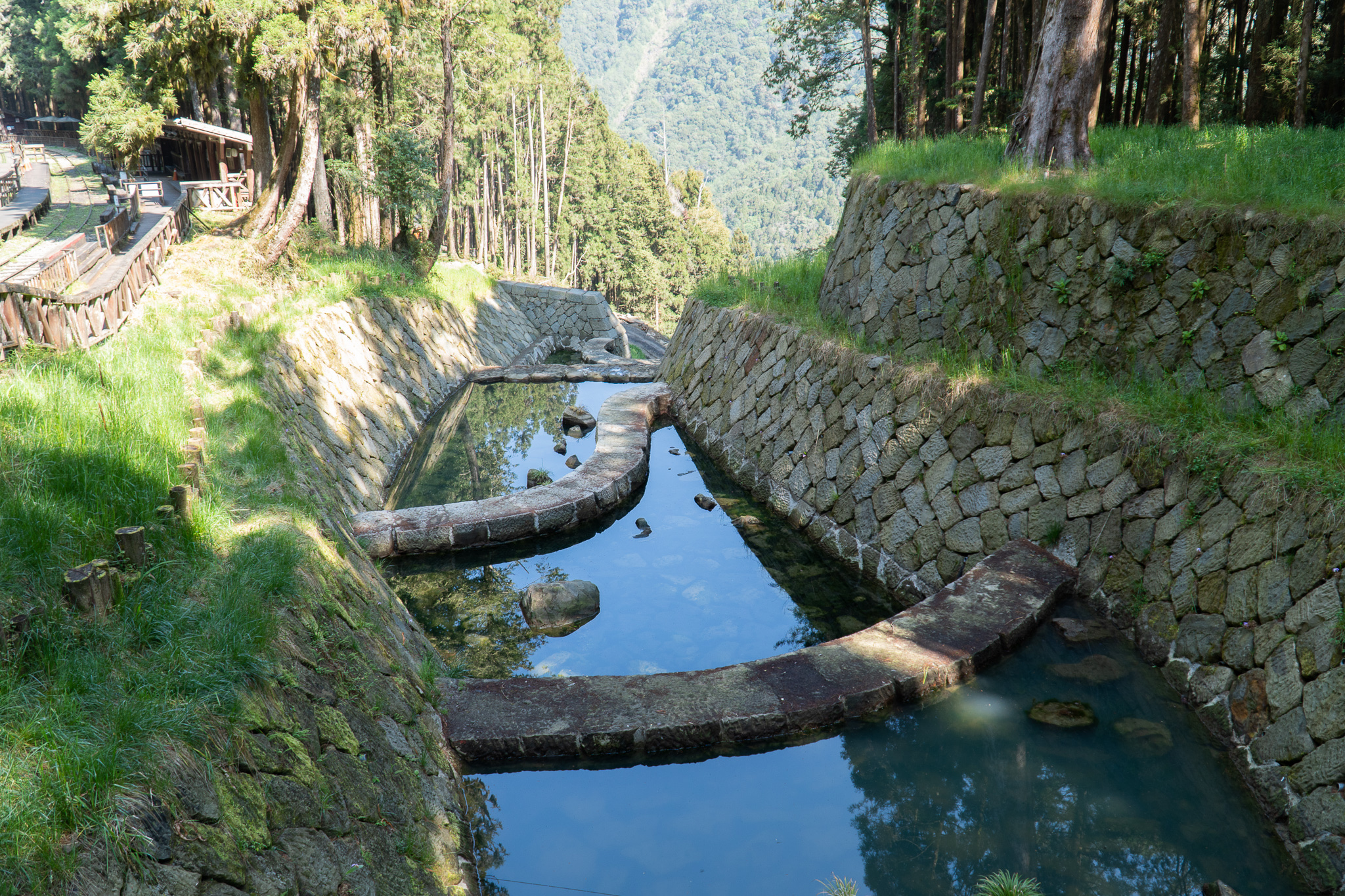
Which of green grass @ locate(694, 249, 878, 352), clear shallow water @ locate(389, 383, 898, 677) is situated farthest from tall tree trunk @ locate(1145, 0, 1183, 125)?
clear shallow water @ locate(389, 383, 898, 677)

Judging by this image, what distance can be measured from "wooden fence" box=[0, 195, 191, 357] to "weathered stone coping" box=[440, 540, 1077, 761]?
15.6 feet

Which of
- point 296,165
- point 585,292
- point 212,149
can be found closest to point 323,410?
point 296,165

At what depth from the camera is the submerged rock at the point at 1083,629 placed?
20.4 feet

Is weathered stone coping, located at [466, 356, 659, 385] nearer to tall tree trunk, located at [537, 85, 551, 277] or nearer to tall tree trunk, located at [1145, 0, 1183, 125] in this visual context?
tall tree trunk, located at [1145, 0, 1183, 125]

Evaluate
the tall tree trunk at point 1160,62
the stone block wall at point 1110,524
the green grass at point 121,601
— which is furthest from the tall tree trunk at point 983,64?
the green grass at point 121,601

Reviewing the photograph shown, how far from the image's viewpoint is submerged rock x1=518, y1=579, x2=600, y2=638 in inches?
297

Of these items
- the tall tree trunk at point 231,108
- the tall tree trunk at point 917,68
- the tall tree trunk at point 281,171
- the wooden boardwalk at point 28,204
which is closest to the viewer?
the tall tree trunk at point 281,171

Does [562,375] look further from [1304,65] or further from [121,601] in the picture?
[121,601]

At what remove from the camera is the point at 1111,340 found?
7.13m

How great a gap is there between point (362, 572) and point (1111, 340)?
23.2 feet

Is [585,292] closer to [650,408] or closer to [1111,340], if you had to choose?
[650,408]

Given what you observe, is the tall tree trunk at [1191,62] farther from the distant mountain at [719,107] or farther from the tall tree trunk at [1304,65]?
the distant mountain at [719,107]

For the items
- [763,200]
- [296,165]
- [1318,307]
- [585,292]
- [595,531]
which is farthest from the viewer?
[763,200]

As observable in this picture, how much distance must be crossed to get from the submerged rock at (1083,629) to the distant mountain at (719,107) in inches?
3504
